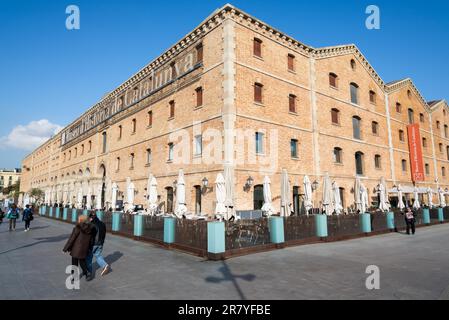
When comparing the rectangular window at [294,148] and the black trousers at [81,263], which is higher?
the rectangular window at [294,148]

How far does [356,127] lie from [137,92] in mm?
19728

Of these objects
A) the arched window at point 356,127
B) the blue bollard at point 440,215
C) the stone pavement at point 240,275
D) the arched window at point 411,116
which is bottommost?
the stone pavement at point 240,275

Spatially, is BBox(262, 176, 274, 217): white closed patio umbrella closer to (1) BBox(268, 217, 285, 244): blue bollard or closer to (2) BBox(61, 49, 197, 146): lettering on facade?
(1) BBox(268, 217, 285, 244): blue bollard

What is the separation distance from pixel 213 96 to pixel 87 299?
1356 centimetres

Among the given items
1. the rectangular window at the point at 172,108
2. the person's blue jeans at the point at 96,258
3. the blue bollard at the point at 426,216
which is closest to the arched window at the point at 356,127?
the blue bollard at the point at 426,216

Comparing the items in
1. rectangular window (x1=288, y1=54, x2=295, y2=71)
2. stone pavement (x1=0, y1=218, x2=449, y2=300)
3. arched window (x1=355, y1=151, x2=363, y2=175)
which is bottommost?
stone pavement (x1=0, y1=218, x2=449, y2=300)

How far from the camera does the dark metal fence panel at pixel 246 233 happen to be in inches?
366

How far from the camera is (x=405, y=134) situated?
30.0 m

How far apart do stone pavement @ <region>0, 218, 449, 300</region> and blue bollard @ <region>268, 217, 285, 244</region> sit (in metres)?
0.55

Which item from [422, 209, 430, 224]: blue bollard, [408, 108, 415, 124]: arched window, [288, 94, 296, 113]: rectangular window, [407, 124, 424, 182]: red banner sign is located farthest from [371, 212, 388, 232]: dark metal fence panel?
[408, 108, 415, 124]: arched window

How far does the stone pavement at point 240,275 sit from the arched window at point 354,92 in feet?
54.6

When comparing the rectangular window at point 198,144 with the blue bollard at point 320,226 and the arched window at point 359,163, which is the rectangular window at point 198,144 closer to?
the blue bollard at point 320,226

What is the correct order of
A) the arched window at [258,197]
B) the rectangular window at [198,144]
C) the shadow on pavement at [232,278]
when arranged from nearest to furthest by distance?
1. the shadow on pavement at [232,278]
2. the arched window at [258,197]
3. the rectangular window at [198,144]

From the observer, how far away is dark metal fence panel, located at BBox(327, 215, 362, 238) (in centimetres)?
1295
